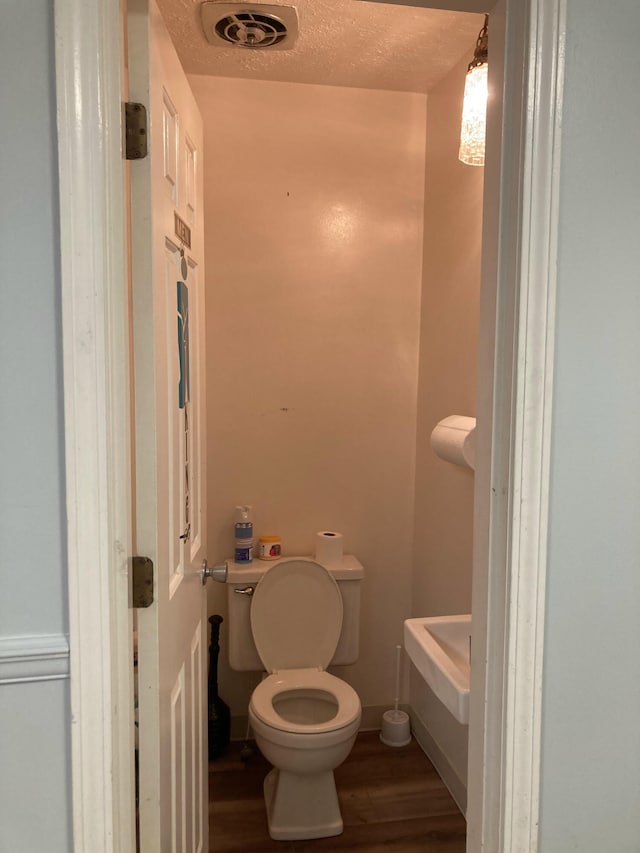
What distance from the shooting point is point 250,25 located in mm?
1942

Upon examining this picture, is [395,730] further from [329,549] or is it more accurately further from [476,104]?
[476,104]

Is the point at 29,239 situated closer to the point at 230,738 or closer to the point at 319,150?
the point at 319,150

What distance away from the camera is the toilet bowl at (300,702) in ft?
6.69

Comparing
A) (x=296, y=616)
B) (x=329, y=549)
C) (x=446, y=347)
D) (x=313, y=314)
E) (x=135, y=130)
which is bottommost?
(x=296, y=616)

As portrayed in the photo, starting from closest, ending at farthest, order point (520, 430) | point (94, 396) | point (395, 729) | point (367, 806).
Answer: point (94, 396)
point (520, 430)
point (367, 806)
point (395, 729)

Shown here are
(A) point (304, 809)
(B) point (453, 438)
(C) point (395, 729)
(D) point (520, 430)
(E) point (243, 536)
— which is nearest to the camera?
(D) point (520, 430)

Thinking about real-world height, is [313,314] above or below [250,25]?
below

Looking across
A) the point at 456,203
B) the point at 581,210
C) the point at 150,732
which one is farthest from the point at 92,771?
the point at 456,203

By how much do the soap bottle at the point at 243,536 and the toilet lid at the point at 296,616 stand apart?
162 mm

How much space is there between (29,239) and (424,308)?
6.50ft

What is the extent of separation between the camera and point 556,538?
1045mm

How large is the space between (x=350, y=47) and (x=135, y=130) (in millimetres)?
1461

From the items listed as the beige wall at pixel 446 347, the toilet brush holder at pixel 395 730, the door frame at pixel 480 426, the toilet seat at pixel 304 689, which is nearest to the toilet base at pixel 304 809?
the toilet seat at pixel 304 689

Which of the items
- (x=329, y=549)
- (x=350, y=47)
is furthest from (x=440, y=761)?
(x=350, y=47)
